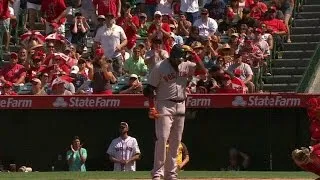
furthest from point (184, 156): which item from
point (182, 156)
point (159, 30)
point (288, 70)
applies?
point (288, 70)

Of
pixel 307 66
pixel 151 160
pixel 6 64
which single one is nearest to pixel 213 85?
pixel 151 160

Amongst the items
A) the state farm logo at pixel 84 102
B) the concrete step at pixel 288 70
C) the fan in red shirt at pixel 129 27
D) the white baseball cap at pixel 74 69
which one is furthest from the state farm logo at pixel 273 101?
the fan in red shirt at pixel 129 27

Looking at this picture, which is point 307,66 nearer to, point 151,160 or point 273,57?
point 273,57

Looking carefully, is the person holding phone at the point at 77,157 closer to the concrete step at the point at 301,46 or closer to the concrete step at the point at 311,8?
the concrete step at the point at 301,46

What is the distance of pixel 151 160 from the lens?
1994 cm

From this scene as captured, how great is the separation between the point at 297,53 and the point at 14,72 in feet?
20.0

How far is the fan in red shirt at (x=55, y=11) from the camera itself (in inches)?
945

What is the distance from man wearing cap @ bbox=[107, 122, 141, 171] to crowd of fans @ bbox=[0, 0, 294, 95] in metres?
1.13

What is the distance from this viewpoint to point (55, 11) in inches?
949

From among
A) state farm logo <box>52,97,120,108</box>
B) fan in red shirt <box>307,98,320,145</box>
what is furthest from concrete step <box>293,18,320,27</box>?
fan in red shirt <box>307,98,320,145</box>

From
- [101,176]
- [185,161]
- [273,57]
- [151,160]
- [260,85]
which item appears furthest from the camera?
[273,57]

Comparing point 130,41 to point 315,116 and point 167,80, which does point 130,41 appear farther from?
point 315,116

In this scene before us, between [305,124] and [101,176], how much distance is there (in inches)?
170

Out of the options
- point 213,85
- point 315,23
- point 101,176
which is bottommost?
point 101,176
